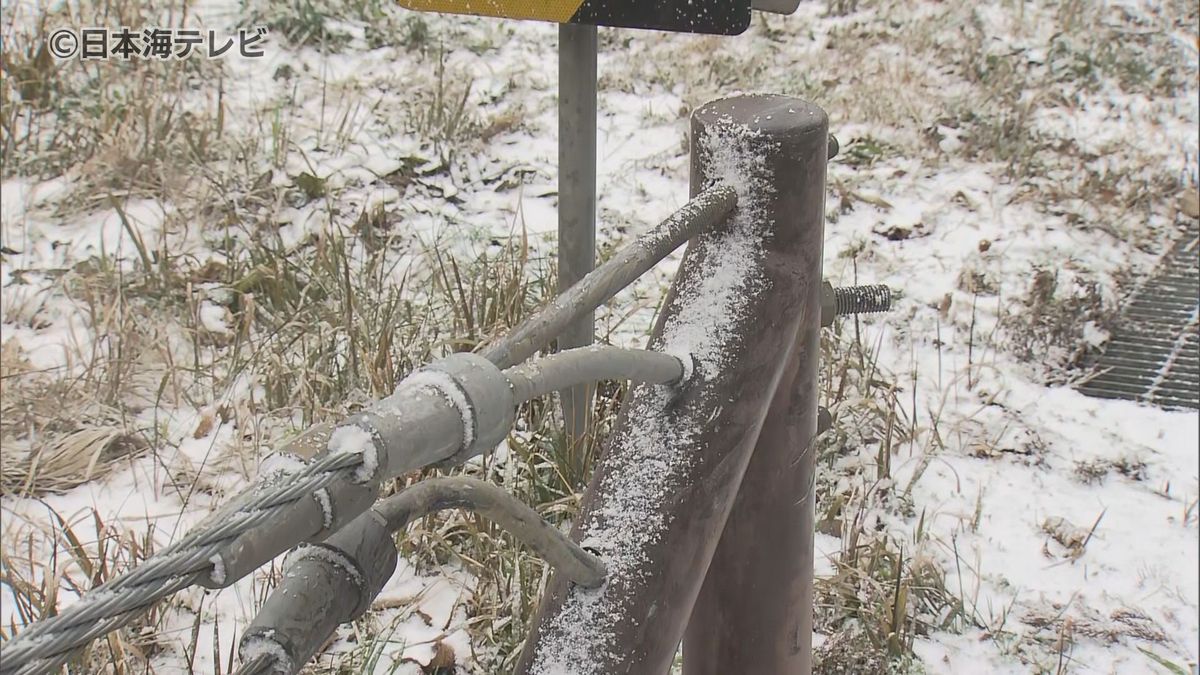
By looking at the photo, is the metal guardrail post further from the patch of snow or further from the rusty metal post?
the patch of snow

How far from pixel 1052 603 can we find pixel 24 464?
78.7 inches

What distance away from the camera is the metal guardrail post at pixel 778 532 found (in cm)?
128

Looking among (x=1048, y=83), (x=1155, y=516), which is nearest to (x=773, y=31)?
(x=1048, y=83)

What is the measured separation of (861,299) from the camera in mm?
1580

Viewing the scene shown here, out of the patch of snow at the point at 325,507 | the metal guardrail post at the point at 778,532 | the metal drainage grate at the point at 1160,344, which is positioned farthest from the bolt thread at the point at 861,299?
the metal drainage grate at the point at 1160,344

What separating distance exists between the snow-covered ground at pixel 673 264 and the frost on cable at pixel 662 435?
0.79 meters

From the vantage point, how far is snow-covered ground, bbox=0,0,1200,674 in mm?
2094

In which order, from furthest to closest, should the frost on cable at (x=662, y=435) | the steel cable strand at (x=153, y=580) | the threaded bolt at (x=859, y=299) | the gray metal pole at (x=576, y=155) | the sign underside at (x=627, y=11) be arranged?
1. the gray metal pole at (x=576, y=155)
2. the sign underside at (x=627, y=11)
3. the threaded bolt at (x=859, y=299)
4. the frost on cable at (x=662, y=435)
5. the steel cable strand at (x=153, y=580)

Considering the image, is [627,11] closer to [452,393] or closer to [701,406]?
[701,406]

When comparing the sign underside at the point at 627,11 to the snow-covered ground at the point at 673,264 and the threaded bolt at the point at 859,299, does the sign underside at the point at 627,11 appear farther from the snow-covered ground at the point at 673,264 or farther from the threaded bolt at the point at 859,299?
the snow-covered ground at the point at 673,264

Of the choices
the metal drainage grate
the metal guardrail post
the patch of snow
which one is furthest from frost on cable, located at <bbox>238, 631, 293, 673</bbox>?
the metal drainage grate

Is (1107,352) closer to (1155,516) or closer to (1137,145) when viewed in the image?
(1155,516)

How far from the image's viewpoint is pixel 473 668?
184 centimetres

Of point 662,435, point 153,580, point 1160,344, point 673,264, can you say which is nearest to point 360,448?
point 153,580
